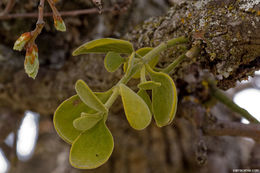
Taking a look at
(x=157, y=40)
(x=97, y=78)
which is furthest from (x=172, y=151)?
(x=157, y=40)

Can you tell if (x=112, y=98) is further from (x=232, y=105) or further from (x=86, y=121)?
(x=232, y=105)

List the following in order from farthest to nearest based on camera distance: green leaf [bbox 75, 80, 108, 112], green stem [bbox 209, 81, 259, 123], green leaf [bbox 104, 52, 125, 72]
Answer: green stem [bbox 209, 81, 259, 123]
green leaf [bbox 104, 52, 125, 72]
green leaf [bbox 75, 80, 108, 112]

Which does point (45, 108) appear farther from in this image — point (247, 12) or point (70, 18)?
point (247, 12)

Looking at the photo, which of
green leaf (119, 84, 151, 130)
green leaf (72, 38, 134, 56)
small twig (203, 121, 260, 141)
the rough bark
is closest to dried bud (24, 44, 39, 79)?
green leaf (72, 38, 134, 56)

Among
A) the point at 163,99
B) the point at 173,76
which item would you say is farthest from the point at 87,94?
the point at 173,76

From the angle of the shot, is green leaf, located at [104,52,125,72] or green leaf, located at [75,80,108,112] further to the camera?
green leaf, located at [104,52,125,72]

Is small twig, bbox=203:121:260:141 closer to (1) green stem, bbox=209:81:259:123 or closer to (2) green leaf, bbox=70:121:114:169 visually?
(1) green stem, bbox=209:81:259:123

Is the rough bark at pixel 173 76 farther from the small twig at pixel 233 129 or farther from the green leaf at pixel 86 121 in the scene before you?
the green leaf at pixel 86 121
